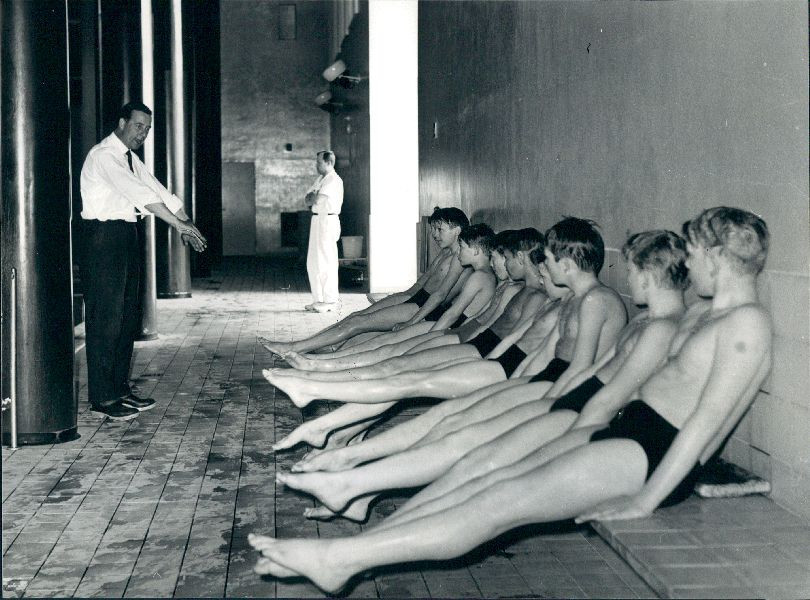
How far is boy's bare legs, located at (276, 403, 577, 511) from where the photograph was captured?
→ 137 inches

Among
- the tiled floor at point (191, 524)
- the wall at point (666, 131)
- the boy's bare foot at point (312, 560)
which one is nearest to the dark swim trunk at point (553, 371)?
the tiled floor at point (191, 524)

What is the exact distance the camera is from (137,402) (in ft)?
22.1

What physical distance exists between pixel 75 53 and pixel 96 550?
16131 mm

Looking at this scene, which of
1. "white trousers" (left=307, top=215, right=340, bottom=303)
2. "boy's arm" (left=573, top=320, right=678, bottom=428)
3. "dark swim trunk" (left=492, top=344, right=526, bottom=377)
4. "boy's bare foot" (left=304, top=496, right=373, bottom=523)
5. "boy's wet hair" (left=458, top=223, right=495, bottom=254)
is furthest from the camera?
"white trousers" (left=307, top=215, right=340, bottom=303)

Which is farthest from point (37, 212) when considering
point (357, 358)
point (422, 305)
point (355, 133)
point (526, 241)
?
point (355, 133)

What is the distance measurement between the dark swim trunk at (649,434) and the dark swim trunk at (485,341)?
1.97 meters

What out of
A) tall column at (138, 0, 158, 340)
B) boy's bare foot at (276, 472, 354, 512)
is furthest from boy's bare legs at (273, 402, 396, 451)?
tall column at (138, 0, 158, 340)

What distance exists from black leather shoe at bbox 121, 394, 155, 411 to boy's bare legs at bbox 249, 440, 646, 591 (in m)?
3.86

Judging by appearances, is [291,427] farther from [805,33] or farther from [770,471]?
[805,33]

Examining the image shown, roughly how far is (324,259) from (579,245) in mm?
8708

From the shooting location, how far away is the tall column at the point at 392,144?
1473cm

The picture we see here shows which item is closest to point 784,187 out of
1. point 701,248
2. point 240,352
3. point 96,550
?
point 701,248

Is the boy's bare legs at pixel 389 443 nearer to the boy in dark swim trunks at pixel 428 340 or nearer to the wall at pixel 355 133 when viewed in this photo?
the boy in dark swim trunks at pixel 428 340

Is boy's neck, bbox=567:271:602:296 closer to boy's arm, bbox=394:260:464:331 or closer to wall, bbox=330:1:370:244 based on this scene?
boy's arm, bbox=394:260:464:331
